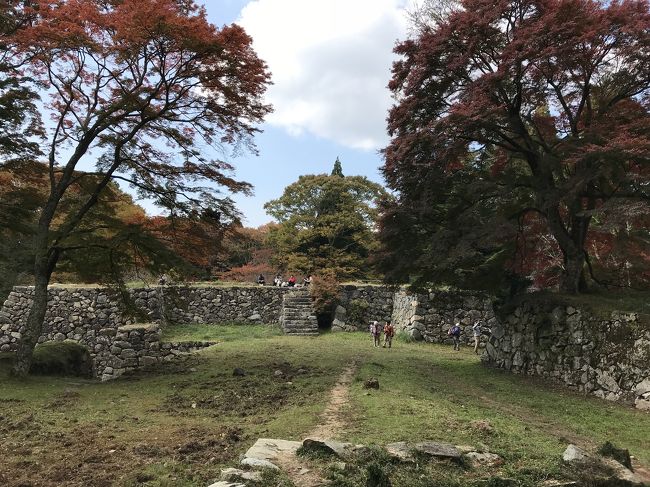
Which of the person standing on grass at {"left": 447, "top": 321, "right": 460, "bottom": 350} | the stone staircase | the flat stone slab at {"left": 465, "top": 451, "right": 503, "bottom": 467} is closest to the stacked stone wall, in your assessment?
the stone staircase

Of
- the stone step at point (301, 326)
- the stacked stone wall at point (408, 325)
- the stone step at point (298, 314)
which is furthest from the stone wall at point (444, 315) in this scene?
the stone step at point (298, 314)

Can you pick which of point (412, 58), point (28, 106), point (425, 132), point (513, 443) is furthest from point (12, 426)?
point (412, 58)

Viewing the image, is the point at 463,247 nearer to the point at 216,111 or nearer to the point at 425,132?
the point at 425,132

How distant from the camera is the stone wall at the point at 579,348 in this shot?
9102mm

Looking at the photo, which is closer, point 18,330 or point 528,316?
point 528,316

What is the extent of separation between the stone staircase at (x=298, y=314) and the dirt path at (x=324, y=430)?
11216 mm

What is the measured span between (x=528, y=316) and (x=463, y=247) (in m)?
3.74

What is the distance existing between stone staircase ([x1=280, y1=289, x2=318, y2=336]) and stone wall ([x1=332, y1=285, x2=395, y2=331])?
55.9 inches

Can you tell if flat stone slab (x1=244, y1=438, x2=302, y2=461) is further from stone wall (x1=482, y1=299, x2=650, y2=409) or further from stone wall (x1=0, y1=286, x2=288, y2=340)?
stone wall (x1=0, y1=286, x2=288, y2=340)

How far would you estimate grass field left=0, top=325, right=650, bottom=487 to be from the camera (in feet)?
15.5

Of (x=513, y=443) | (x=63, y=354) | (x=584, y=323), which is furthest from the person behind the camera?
(x=63, y=354)

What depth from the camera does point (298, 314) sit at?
2305 centimetres

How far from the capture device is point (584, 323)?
416 inches

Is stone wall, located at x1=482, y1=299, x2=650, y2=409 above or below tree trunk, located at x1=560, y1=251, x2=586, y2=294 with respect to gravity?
below
